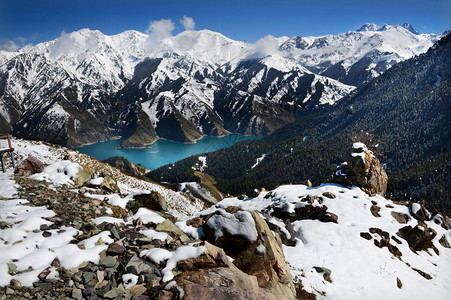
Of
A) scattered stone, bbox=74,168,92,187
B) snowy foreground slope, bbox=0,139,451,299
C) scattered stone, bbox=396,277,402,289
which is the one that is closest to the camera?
snowy foreground slope, bbox=0,139,451,299

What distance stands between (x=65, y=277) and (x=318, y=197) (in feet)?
82.4

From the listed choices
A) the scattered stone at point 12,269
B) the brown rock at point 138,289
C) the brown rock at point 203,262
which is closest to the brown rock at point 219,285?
the brown rock at point 203,262

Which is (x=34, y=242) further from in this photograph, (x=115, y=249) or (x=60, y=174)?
(x=60, y=174)

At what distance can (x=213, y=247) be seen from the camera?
9.30 meters

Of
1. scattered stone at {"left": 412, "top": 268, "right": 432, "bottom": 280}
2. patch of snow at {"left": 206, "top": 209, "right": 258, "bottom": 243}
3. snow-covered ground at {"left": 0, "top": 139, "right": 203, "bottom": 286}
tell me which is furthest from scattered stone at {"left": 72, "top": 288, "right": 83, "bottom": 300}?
scattered stone at {"left": 412, "top": 268, "right": 432, "bottom": 280}

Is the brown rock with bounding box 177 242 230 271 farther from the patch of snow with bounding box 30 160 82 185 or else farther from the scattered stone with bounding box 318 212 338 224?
the scattered stone with bounding box 318 212 338 224

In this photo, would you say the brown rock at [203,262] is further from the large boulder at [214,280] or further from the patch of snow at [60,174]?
the patch of snow at [60,174]

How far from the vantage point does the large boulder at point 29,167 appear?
1972cm

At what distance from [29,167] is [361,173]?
38.5 metres

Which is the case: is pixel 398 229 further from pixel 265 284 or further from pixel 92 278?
pixel 92 278

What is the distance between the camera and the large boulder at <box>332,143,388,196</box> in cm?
3184

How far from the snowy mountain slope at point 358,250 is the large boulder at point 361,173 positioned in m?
2.79

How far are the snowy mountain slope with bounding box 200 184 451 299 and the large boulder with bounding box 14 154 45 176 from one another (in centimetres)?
2181

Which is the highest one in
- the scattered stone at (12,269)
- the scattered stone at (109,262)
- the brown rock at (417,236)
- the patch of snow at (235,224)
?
the scattered stone at (12,269)
